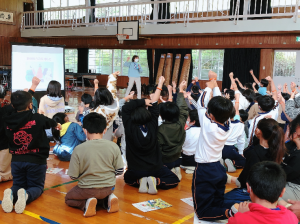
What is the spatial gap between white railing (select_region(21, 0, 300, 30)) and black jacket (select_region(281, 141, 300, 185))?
24.1 feet

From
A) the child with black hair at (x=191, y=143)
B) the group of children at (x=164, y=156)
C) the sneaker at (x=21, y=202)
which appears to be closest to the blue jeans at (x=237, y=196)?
the group of children at (x=164, y=156)

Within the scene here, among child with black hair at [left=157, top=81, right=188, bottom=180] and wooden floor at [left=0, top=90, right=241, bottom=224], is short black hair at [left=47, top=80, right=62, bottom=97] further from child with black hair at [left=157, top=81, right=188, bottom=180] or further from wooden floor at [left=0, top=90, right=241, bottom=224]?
child with black hair at [left=157, top=81, right=188, bottom=180]

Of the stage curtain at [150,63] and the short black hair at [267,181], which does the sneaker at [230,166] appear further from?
the stage curtain at [150,63]

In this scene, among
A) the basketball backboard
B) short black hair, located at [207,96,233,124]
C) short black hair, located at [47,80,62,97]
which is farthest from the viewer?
the basketball backboard

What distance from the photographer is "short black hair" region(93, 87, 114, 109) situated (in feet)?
12.9

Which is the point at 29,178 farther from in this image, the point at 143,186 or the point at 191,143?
the point at 191,143

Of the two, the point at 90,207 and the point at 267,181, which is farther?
the point at 90,207

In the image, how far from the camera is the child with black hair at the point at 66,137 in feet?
14.9

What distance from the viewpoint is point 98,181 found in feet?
9.37

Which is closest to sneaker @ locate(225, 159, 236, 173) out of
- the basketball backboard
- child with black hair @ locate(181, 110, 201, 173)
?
child with black hair @ locate(181, 110, 201, 173)

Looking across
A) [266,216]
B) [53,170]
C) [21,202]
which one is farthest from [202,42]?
[266,216]

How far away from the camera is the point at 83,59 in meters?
16.7

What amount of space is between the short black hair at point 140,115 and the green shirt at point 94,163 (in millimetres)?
485

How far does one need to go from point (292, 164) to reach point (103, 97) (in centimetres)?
228
